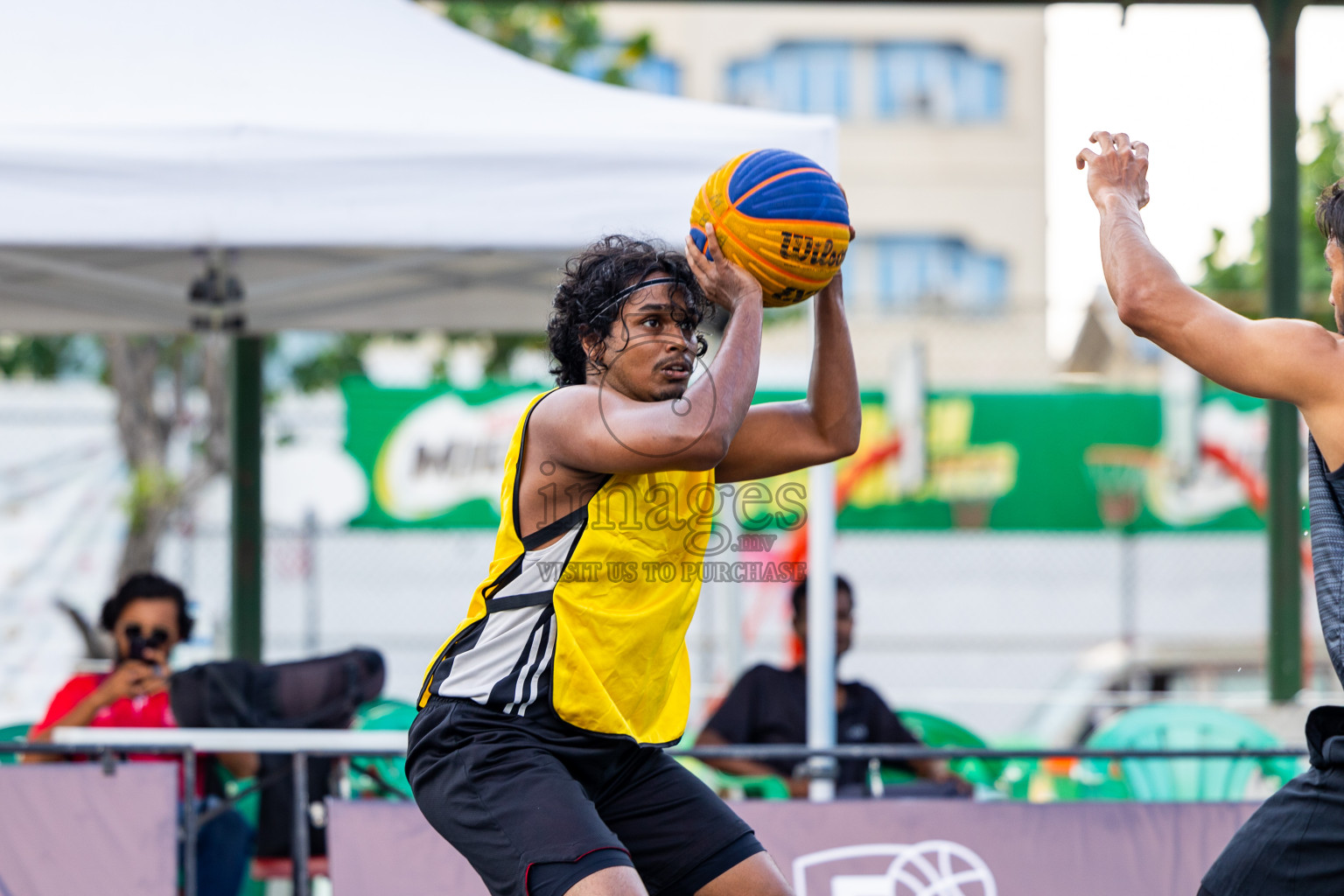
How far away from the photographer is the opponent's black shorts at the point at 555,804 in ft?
7.57

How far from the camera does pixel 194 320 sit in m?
6.27

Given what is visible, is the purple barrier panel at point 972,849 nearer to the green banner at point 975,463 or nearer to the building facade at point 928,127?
the green banner at point 975,463

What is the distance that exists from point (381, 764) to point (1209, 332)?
3.67 m

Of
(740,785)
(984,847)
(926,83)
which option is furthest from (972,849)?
(926,83)

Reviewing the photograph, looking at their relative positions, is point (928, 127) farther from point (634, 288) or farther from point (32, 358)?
point (634, 288)

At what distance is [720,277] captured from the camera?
2650 millimetres

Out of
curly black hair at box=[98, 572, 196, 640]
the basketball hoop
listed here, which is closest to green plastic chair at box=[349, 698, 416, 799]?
curly black hair at box=[98, 572, 196, 640]

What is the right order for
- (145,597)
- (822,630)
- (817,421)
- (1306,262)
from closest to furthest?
1. (817,421)
2. (822,630)
3. (145,597)
4. (1306,262)

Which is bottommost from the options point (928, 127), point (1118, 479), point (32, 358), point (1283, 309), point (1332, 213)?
point (1118, 479)

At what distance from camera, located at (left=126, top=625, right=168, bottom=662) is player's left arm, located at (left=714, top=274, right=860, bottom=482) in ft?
8.56

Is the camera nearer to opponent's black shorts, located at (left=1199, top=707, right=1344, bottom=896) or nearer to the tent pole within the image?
the tent pole

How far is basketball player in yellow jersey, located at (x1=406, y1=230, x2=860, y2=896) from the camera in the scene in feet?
7.84

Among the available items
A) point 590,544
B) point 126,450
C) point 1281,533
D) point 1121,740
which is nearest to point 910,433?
point 1281,533

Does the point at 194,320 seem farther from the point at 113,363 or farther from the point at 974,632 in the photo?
the point at 974,632
